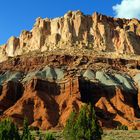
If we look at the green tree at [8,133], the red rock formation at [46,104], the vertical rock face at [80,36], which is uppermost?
the vertical rock face at [80,36]

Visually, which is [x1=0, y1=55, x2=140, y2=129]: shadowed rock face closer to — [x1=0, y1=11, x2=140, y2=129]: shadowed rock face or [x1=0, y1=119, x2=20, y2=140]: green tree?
[x1=0, y1=11, x2=140, y2=129]: shadowed rock face

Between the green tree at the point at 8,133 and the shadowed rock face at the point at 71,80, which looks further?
the shadowed rock face at the point at 71,80

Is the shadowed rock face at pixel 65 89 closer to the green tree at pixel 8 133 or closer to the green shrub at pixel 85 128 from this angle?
the green tree at pixel 8 133

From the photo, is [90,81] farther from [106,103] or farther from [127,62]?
[127,62]

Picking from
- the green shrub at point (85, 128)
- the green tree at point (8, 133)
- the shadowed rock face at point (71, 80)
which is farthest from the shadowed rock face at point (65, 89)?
the green shrub at point (85, 128)

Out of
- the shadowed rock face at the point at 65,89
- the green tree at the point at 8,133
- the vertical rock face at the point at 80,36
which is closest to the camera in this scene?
the green tree at the point at 8,133

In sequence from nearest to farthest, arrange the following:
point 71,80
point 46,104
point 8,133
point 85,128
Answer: point 85,128
point 8,133
point 46,104
point 71,80

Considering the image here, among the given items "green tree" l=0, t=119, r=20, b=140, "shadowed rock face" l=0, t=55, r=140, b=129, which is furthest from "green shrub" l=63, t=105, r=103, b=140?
"shadowed rock face" l=0, t=55, r=140, b=129

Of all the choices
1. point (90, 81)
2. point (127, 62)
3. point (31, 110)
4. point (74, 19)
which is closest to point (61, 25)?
point (74, 19)

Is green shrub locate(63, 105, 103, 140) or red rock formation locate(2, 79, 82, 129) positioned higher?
red rock formation locate(2, 79, 82, 129)

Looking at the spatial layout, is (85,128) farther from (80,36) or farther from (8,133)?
(80,36)

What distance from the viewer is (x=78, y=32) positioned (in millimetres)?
189250

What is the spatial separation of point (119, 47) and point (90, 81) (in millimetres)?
53687

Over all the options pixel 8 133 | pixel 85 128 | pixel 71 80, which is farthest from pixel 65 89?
pixel 85 128
